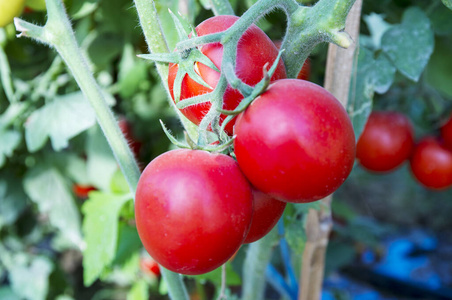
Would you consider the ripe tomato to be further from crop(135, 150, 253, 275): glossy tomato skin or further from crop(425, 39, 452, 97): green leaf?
crop(135, 150, 253, 275): glossy tomato skin

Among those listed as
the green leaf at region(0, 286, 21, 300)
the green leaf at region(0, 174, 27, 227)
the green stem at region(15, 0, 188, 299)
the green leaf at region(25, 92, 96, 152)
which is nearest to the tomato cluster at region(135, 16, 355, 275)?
the green stem at region(15, 0, 188, 299)

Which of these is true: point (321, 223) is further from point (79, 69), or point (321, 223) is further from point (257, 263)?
point (79, 69)

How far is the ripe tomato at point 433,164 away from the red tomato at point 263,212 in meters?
0.64

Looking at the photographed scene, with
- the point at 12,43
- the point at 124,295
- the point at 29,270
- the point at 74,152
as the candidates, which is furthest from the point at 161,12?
the point at 124,295

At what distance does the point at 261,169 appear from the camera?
29cm

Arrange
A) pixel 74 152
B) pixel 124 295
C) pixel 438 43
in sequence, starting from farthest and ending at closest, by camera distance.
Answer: pixel 124 295 → pixel 74 152 → pixel 438 43

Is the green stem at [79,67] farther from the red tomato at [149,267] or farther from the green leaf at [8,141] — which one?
the red tomato at [149,267]

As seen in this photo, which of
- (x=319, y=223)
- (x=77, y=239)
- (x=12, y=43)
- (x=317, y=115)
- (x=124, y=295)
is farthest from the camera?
(x=124, y=295)

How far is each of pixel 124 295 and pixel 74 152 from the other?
2.20ft

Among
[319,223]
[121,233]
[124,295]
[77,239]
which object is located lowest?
[124,295]

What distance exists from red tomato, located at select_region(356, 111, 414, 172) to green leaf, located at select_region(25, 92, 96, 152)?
0.53m

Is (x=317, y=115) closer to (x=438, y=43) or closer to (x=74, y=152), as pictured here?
(x=438, y=43)

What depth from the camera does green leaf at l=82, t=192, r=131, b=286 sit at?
2.06ft

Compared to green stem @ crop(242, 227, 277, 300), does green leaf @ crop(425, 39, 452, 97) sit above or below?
above
